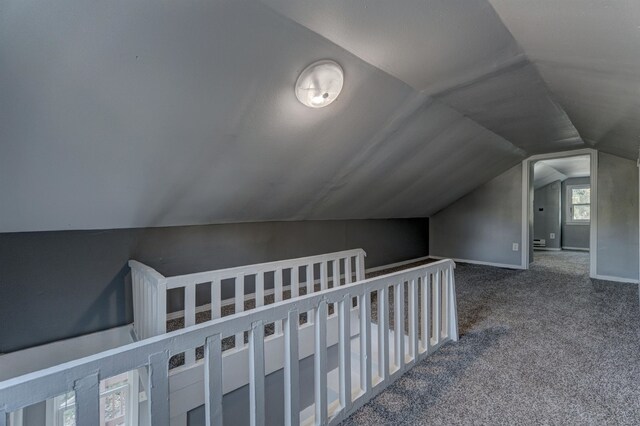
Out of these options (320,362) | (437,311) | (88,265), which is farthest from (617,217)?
(88,265)

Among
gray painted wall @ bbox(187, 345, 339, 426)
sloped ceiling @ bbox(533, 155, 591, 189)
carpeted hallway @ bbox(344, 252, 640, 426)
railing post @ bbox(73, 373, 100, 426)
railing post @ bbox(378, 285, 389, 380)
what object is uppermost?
sloped ceiling @ bbox(533, 155, 591, 189)

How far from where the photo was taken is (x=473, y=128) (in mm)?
2920

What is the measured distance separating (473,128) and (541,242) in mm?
5432

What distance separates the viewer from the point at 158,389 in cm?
86

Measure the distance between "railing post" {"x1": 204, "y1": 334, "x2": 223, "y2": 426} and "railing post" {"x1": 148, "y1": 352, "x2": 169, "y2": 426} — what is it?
0.42ft

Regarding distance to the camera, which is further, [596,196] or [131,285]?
[596,196]

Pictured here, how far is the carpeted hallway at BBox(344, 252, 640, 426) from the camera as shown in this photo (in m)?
1.42

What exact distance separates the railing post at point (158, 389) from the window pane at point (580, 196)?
8.40m

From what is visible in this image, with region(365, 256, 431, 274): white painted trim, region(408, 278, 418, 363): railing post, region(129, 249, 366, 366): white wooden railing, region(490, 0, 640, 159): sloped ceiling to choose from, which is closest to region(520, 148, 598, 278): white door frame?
region(365, 256, 431, 274): white painted trim

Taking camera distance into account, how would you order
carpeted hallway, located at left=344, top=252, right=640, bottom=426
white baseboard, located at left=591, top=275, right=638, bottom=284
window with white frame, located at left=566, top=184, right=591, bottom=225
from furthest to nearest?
window with white frame, located at left=566, top=184, right=591, bottom=225, white baseboard, located at left=591, top=275, right=638, bottom=284, carpeted hallway, located at left=344, top=252, right=640, bottom=426

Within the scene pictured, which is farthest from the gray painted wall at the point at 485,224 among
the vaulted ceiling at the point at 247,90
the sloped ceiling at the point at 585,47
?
the sloped ceiling at the point at 585,47

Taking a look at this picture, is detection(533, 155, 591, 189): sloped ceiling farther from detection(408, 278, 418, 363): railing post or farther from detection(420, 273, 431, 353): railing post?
detection(408, 278, 418, 363): railing post

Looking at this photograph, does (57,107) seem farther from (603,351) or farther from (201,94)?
(603,351)

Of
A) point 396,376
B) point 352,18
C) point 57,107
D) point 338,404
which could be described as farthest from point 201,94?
point 396,376
